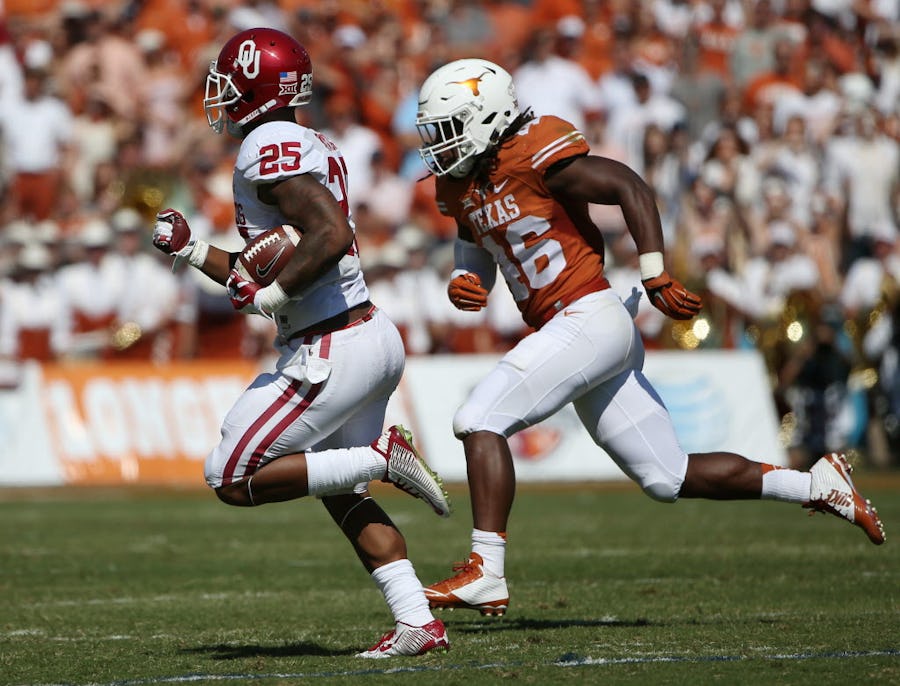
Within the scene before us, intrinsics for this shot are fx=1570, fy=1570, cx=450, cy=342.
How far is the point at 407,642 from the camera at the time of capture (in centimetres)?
489

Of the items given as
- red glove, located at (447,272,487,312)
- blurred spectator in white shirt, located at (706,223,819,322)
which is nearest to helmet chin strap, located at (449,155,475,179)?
red glove, located at (447,272,487,312)

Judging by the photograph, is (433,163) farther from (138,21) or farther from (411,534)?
(138,21)

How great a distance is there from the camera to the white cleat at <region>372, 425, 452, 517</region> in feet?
16.3

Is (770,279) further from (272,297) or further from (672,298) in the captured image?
(272,297)

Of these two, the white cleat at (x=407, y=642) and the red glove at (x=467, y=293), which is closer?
the white cleat at (x=407, y=642)

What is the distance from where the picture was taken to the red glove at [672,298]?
17.5 ft

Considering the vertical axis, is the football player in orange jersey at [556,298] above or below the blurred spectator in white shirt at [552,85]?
below

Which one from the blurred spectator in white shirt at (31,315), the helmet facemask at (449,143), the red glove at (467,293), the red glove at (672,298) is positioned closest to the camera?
the red glove at (672,298)

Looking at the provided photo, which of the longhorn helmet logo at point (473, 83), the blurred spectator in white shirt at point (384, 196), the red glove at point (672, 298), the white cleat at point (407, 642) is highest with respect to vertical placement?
the blurred spectator in white shirt at point (384, 196)

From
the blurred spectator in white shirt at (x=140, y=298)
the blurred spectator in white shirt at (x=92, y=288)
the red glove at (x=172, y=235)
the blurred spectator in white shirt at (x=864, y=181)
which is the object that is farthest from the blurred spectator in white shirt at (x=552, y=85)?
the red glove at (x=172, y=235)

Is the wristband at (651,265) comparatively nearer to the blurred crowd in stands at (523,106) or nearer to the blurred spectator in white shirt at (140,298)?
the blurred crowd in stands at (523,106)

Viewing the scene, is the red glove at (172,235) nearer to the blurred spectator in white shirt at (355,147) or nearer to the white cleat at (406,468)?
the white cleat at (406,468)

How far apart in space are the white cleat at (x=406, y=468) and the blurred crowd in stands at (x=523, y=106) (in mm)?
8283

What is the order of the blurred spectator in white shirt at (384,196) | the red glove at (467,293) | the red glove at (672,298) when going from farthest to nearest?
the blurred spectator in white shirt at (384,196) → the red glove at (467,293) → the red glove at (672,298)
